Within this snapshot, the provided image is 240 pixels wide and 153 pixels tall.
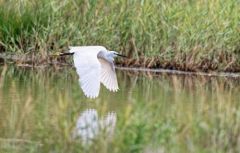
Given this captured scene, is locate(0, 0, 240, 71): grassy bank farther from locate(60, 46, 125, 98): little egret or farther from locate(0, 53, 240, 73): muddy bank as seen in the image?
locate(60, 46, 125, 98): little egret

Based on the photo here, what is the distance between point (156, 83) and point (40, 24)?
1.76 meters

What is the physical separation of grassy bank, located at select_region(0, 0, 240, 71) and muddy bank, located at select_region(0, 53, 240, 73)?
1cm

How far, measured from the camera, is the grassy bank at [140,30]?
10195 millimetres

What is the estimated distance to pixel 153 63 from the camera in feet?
33.4

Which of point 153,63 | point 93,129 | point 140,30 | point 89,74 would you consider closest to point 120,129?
point 93,129

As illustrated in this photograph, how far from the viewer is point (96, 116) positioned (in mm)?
5121

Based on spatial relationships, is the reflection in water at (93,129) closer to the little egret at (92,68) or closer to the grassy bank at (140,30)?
the little egret at (92,68)

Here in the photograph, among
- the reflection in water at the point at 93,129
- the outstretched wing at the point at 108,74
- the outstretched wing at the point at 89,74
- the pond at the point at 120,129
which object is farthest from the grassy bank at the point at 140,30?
the reflection in water at the point at 93,129

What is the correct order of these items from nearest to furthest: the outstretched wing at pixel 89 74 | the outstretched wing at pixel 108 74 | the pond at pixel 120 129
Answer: the pond at pixel 120 129
the outstretched wing at pixel 89 74
the outstretched wing at pixel 108 74

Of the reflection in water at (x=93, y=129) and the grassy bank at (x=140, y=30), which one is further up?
the grassy bank at (x=140, y=30)

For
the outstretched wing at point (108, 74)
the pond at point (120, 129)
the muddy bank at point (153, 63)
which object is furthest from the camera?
the muddy bank at point (153, 63)

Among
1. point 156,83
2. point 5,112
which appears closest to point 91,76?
point 5,112

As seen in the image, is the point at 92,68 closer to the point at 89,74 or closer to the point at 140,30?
the point at 89,74

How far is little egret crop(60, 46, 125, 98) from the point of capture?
22.5ft
